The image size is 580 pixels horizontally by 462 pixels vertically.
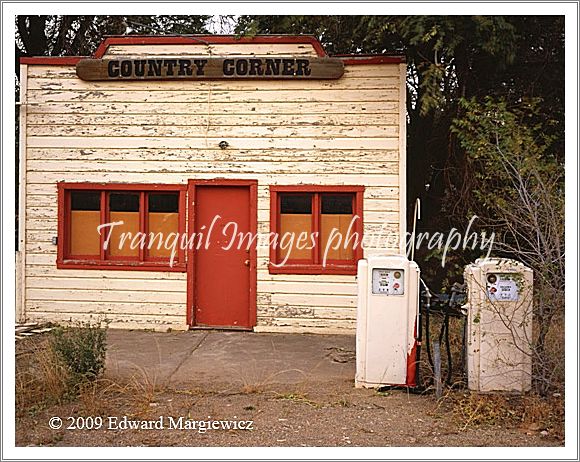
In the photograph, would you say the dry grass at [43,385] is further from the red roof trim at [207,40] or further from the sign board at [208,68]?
the red roof trim at [207,40]

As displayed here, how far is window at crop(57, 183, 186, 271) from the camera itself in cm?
1111

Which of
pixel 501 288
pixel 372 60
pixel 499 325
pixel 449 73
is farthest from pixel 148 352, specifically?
pixel 449 73

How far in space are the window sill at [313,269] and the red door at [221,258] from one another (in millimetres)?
514

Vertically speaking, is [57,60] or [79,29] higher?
[79,29]

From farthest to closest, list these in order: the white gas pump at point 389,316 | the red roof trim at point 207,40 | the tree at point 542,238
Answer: the red roof trim at point 207,40, the white gas pump at point 389,316, the tree at point 542,238

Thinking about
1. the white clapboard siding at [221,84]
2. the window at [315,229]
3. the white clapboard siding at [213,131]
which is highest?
the white clapboard siding at [221,84]

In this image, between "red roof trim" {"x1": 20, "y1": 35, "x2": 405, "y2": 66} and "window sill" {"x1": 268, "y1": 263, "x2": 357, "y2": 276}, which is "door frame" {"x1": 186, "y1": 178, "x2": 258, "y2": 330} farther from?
"red roof trim" {"x1": 20, "y1": 35, "x2": 405, "y2": 66}

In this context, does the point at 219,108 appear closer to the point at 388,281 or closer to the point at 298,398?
the point at 388,281

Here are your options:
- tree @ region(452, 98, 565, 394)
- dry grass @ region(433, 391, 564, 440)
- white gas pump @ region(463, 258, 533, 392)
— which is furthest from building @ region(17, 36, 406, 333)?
dry grass @ region(433, 391, 564, 440)

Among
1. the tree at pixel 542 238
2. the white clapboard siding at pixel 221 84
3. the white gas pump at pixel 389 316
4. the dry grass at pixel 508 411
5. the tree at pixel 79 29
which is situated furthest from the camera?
the tree at pixel 79 29

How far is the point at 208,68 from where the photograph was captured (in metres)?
10.9

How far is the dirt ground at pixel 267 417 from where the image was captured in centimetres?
591

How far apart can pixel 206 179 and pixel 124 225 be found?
5.35 ft

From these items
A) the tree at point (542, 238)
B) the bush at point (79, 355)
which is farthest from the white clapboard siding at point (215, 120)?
the bush at point (79, 355)
